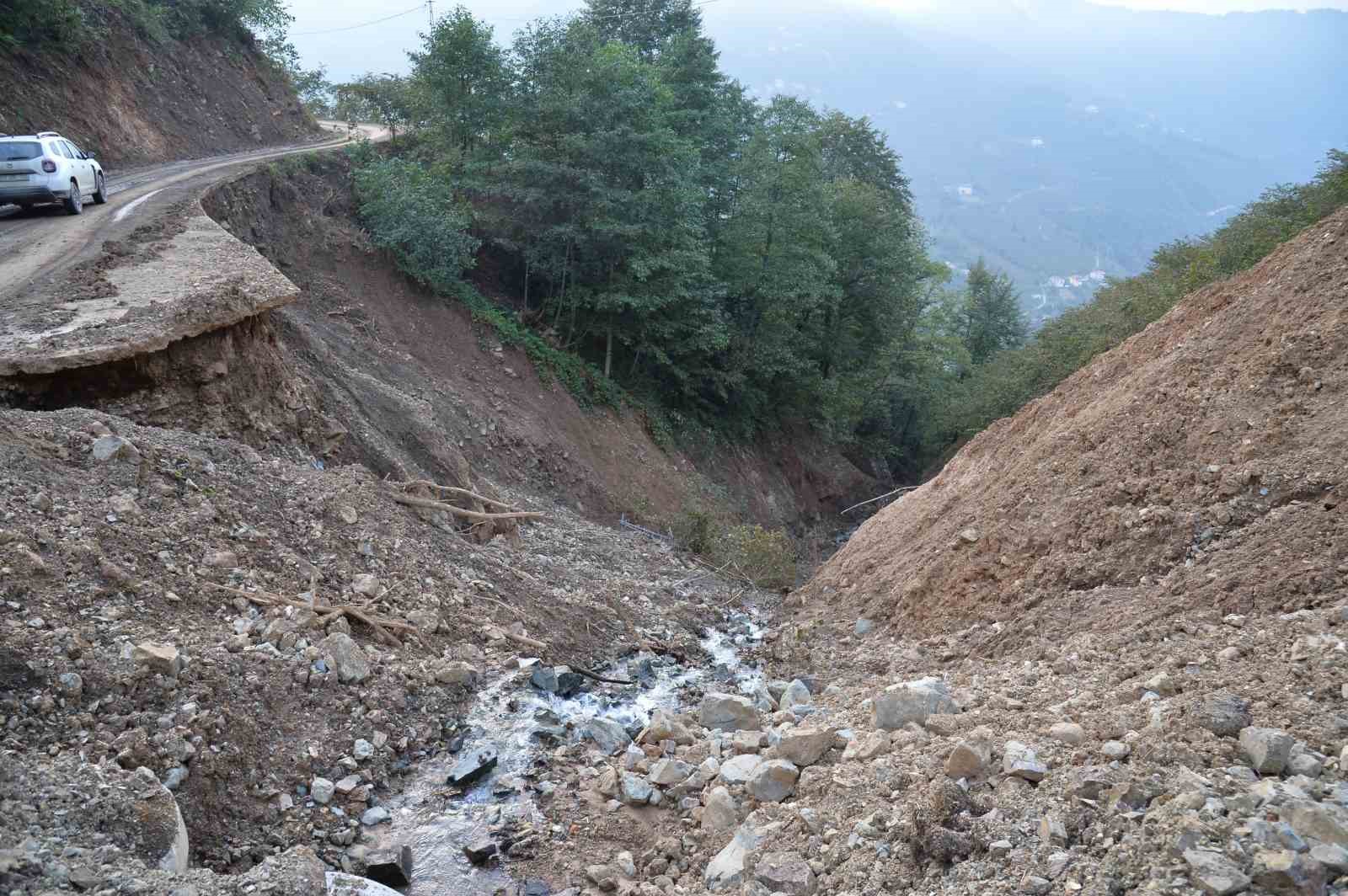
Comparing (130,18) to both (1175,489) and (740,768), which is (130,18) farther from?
(1175,489)

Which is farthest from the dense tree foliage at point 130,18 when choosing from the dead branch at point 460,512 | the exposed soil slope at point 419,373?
the dead branch at point 460,512

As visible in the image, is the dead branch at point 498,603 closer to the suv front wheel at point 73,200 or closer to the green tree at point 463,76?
the suv front wheel at point 73,200

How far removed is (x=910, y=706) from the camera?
5723mm

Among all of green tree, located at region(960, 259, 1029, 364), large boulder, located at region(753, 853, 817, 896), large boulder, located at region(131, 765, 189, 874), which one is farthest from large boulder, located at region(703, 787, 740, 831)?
green tree, located at region(960, 259, 1029, 364)

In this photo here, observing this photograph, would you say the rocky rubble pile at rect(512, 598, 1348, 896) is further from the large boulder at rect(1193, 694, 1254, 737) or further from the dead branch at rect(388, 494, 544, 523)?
the dead branch at rect(388, 494, 544, 523)

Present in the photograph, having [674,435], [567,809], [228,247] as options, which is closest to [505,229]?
[674,435]

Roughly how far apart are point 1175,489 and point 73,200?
15.8 m

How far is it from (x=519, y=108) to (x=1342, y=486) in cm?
1884

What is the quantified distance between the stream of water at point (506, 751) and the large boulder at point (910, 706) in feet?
7.18

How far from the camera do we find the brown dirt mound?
21.1 ft

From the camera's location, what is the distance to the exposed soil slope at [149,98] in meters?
18.4

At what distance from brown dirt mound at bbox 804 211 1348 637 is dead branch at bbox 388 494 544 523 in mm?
4293

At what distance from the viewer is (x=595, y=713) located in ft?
24.4

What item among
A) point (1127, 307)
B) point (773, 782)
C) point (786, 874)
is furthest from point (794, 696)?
point (1127, 307)
